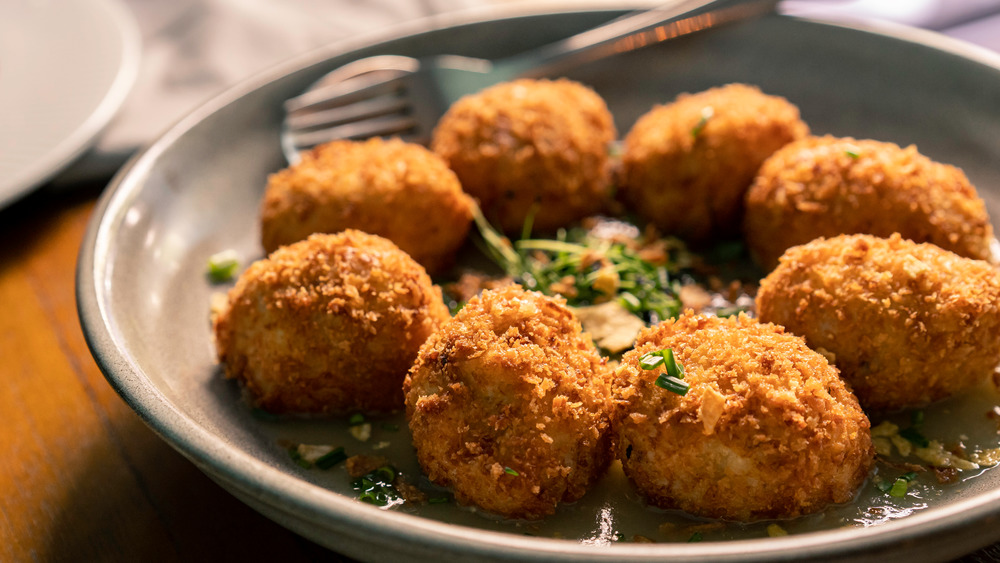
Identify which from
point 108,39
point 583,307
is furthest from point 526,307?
point 108,39

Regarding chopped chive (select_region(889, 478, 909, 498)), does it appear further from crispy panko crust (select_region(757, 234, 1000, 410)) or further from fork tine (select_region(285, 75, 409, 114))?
fork tine (select_region(285, 75, 409, 114))

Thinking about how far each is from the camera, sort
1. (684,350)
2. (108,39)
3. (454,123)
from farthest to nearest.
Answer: (108,39) → (454,123) → (684,350)

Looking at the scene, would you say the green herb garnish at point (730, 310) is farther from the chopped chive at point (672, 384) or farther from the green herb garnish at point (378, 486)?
the green herb garnish at point (378, 486)

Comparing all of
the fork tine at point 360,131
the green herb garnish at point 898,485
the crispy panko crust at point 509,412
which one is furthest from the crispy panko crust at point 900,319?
the fork tine at point 360,131

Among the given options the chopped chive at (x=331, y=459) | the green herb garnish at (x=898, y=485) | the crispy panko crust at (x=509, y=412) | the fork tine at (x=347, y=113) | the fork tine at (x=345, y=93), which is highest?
the fork tine at (x=345, y=93)

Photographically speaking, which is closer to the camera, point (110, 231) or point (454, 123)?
point (110, 231)

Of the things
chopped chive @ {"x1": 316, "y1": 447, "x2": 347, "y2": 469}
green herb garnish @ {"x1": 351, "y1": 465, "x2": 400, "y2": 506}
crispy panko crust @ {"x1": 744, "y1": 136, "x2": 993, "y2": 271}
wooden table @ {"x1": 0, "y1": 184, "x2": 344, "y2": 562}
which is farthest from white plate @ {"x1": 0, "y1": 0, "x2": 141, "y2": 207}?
crispy panko crust @ {"x1": 744, "y1": 136, "x2": 993, "y2": 271}

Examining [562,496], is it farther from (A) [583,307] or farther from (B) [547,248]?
(B) [547,248]
